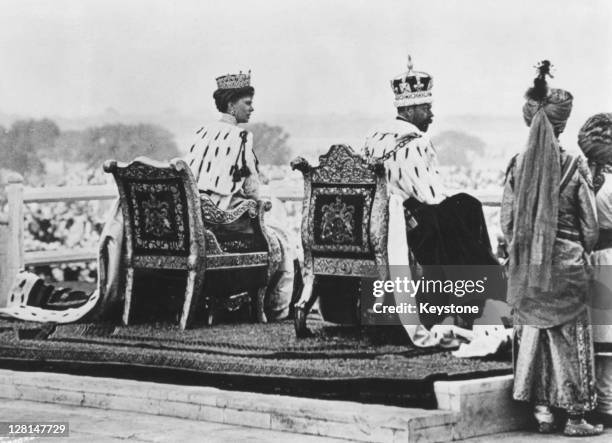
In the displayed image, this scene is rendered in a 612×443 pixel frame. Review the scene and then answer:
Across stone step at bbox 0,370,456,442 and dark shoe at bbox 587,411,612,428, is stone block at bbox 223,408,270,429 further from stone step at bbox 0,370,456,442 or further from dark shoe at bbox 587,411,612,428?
dark shoe at bbox 587,411,612,428

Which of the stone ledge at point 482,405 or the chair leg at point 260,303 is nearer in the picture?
the stone ledge at point 482,405

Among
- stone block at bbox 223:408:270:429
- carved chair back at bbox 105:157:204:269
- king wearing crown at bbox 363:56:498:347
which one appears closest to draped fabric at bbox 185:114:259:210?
carved chair back at bbox 105:157:204:269

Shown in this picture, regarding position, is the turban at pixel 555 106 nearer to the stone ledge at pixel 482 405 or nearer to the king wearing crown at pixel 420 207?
the stone ledge at pixel 482 405

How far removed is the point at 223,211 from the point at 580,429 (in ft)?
9.86

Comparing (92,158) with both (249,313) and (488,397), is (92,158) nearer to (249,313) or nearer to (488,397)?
(249,313)

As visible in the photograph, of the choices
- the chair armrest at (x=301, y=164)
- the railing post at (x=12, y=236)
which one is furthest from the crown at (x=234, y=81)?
the railing post at (x=12, y=236)

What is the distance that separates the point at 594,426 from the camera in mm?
7883

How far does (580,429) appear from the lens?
7828 mm

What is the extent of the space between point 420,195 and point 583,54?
1.35 metres

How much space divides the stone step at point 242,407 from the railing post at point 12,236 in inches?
81.7

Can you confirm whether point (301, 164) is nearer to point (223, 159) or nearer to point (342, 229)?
point (342, 229)

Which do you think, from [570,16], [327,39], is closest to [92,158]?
[327,39]

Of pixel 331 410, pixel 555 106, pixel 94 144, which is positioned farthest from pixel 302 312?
pixel 555 106

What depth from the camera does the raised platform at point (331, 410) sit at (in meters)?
7.73
